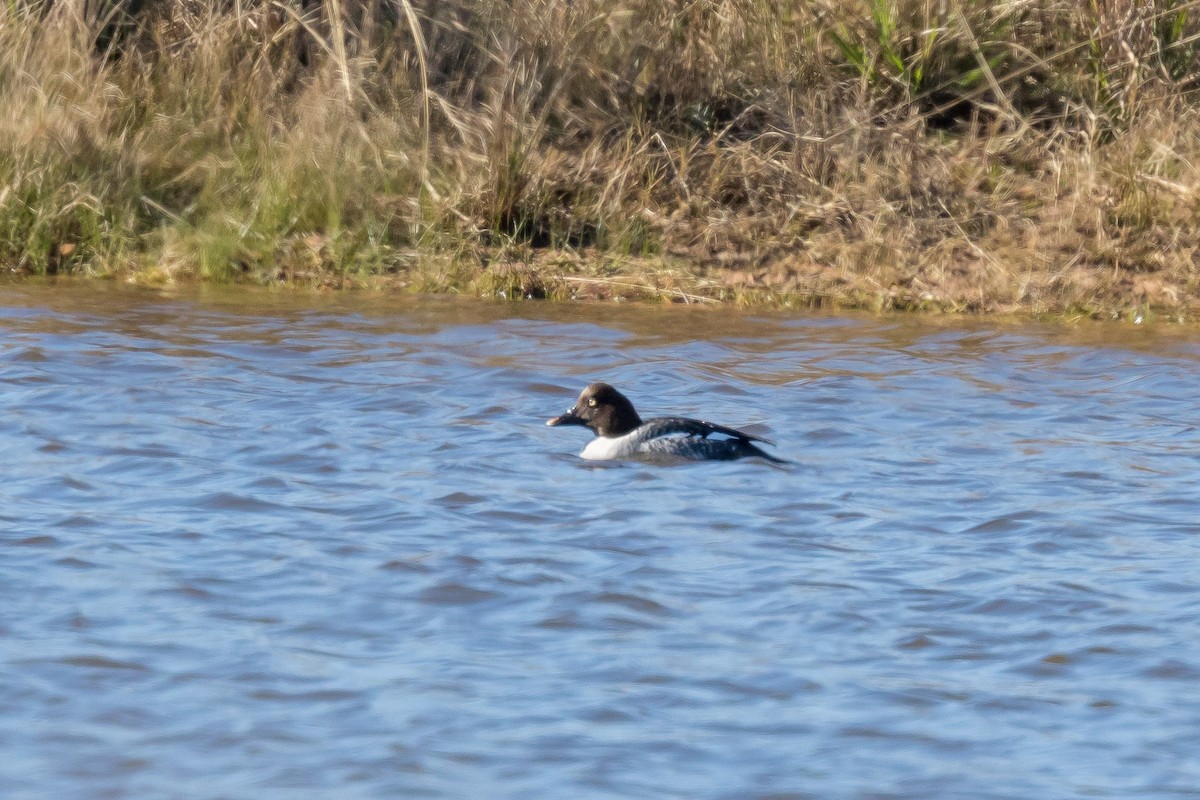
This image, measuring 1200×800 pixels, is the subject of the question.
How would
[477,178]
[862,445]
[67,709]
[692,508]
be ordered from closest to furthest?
[67,709] → [692,508] → [862,445] → [477,178]

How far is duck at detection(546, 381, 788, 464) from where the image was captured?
295 inches

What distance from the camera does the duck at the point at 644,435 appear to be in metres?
7.48

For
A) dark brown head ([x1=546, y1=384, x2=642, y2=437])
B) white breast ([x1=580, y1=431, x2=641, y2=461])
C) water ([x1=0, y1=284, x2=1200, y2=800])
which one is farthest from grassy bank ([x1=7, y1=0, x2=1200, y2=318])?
white breast ([x1=580, y1=431, x2=641, y2=461])

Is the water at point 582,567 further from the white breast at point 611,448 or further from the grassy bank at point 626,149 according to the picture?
the grassy bank at point 626,149

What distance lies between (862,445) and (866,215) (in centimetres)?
358

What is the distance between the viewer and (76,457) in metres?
7.15

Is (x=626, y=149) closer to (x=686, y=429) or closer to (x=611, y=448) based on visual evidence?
(x=611, y=448)

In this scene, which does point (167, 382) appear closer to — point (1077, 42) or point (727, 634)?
point (727, 634)

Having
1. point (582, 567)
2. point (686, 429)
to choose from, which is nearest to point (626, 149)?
point (686, 429)

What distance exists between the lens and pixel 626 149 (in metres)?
11.4

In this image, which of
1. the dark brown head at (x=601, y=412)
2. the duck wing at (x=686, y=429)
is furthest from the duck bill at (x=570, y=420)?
the duck wing at (x=686, y=429)

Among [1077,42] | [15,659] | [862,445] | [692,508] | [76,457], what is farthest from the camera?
[1077,42]

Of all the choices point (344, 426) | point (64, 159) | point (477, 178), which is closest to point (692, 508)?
point (344, 426)

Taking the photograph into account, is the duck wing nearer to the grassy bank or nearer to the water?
the water
